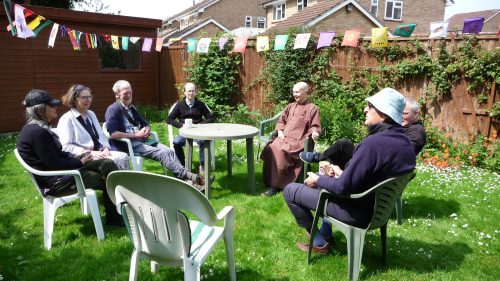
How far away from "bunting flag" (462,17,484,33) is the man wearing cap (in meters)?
3.98

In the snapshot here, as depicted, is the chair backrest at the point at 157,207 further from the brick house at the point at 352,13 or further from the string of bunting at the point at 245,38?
the brick house at the point at 352,13

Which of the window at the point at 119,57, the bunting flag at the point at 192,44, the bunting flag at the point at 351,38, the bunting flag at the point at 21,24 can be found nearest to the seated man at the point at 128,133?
the bunting flag at the point at 21,24

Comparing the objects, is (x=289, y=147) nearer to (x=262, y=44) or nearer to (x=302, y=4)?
(x=262, y=44)

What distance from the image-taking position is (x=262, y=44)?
8039 mm

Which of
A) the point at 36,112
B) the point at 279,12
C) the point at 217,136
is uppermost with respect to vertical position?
the point at 279,12

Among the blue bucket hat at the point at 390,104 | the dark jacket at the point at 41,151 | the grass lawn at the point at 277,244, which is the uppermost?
the blue bucket hat at the point at 390,104

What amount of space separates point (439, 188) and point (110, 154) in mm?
3854

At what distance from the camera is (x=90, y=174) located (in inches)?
124

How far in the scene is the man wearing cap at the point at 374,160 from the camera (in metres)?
2.21

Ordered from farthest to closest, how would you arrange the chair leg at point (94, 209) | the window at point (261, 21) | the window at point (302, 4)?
the window at point (261, 21) → the window at point (302, 4) → the chair leg at point (94, 209)

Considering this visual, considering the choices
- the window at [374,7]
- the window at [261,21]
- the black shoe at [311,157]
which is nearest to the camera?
the black shoe at [311,157]

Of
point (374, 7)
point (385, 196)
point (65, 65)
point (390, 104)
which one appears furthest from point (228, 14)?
point (385, 196)

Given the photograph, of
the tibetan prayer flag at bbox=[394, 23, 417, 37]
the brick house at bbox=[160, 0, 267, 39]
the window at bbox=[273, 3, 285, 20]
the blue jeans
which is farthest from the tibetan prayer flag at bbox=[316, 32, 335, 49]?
the brick house at bbox=[160, 0, 267, 39]

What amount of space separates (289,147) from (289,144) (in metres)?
0.07
